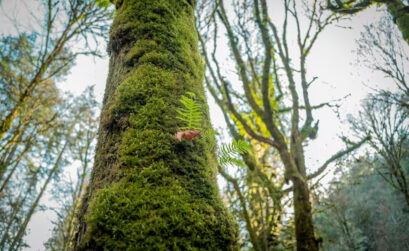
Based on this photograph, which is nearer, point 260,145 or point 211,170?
point 211,170

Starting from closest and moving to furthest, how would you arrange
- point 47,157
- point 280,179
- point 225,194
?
point 225,194
point 280,179
point 47,157

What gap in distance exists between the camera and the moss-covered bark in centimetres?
85

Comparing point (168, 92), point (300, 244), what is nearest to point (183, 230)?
point (168, 92)

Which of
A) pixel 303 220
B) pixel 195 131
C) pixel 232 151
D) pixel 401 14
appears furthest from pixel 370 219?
pixel 195 131

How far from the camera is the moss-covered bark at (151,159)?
0.85 meters

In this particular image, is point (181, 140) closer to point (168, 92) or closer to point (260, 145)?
point (168, 92)

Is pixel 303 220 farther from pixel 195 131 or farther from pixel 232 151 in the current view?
pixel 195 131

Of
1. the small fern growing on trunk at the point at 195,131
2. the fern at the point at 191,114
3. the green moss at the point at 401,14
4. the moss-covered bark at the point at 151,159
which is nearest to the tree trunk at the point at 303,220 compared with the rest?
the small fern growing on trunk at the point at 195,131

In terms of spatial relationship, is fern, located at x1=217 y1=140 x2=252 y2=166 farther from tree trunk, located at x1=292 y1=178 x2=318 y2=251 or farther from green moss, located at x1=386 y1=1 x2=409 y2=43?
green moss, located at x1=386 y1=1 x2=409 y2=43

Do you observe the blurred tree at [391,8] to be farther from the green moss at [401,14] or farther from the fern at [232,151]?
the fern at [232,151]

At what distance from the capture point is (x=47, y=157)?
9.45 m

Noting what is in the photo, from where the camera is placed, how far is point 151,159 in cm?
110

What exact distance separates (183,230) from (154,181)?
0.92 feet

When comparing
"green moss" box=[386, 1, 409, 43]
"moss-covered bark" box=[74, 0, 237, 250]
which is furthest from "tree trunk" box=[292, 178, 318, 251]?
"green moss" box=[386, 1, 409, 43]
